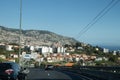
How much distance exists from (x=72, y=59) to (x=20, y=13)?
308 feet

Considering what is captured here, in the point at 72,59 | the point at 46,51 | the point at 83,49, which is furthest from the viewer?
the point at 46,51

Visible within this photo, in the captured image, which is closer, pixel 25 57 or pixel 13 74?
pixel 13 74

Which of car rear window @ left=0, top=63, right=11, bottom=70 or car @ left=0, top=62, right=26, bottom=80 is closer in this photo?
car @ left=0, top=62, right=26, bottom=80

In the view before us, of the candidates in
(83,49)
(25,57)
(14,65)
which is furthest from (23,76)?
(83,49)

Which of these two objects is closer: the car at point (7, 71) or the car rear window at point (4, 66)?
the car at point (7, 71)

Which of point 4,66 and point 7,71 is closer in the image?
point 7,71

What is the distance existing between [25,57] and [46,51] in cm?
10308

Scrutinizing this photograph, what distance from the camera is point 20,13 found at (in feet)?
180

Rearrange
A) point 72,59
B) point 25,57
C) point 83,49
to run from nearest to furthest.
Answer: point 25,57
point 72,59
point 83,49

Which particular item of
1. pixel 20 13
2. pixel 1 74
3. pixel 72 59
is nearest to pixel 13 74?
pixel 1 74

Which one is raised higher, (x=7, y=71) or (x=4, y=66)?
(x=4, y=66)

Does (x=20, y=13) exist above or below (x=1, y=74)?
above

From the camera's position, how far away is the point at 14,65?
2894 cm

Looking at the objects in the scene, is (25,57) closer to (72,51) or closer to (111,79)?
(111,79)
